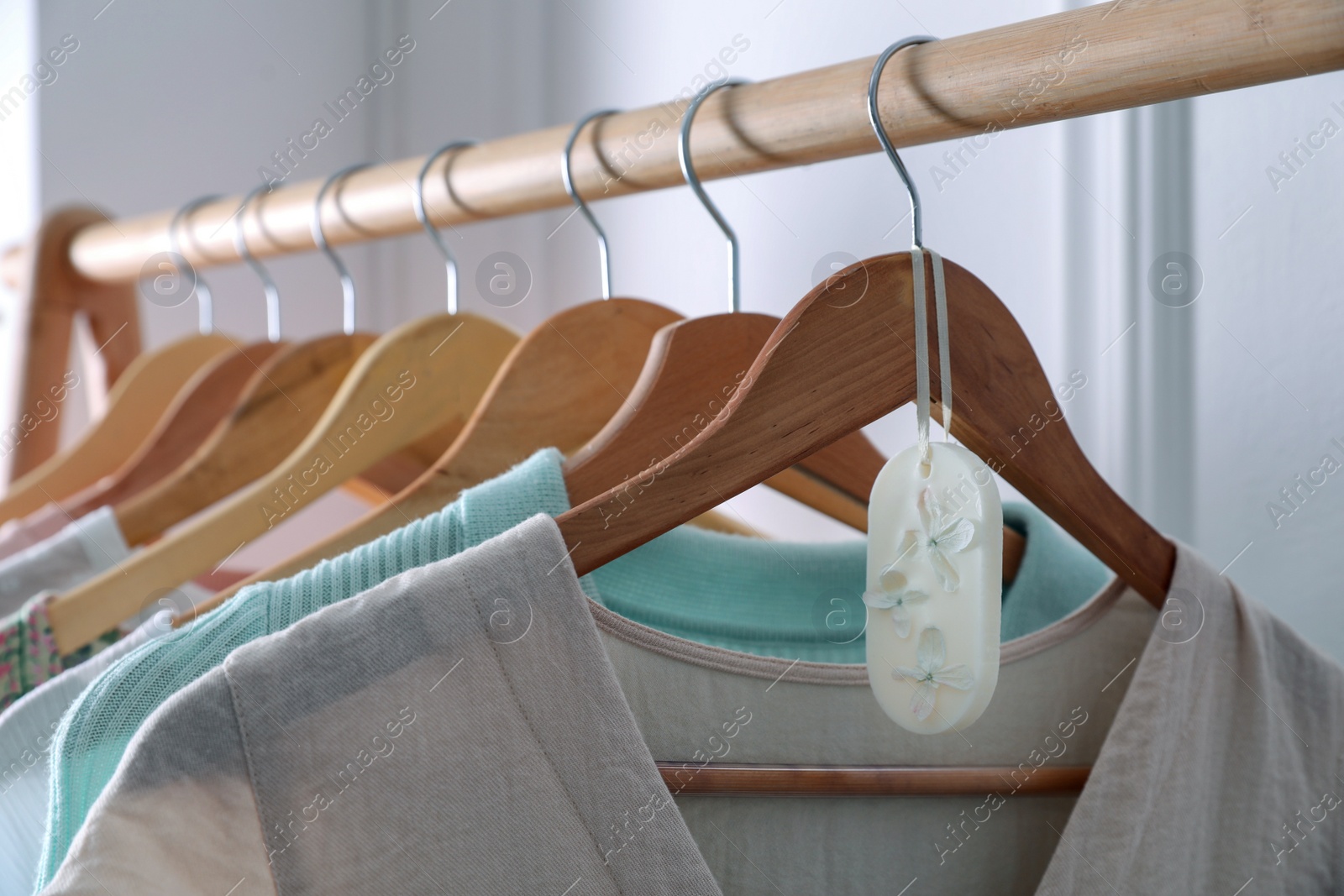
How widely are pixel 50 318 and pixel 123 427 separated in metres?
0.17

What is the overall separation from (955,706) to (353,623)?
0.68ft

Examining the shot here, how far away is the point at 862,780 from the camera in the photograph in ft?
1.46

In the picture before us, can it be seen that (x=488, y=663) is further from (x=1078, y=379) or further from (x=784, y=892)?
(x=1078, y=379)

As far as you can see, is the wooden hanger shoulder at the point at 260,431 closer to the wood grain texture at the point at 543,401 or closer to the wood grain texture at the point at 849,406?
the wood grain texture at the point at 543,401

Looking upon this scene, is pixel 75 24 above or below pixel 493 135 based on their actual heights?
above

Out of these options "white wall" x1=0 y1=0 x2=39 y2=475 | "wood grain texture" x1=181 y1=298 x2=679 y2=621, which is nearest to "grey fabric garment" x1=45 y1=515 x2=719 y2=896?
"wood grain texture" x1=181 y1=298 x2=679 y2=621

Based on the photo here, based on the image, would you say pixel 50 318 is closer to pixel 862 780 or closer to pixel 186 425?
pixel 186 425

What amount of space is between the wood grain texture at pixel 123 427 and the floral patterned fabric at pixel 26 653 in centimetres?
37

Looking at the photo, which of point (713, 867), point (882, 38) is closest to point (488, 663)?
point (713, 867)

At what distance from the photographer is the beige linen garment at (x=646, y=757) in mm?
318

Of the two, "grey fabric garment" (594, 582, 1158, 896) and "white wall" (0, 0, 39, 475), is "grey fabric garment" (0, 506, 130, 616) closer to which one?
"grey fabric garment" (594, 582, 1158, 896)

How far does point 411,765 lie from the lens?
0.34m

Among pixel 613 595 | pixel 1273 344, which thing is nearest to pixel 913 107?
pixel 613 595

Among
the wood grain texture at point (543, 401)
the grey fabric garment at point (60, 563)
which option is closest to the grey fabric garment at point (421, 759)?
the wood grain texture at point (543, 401)
